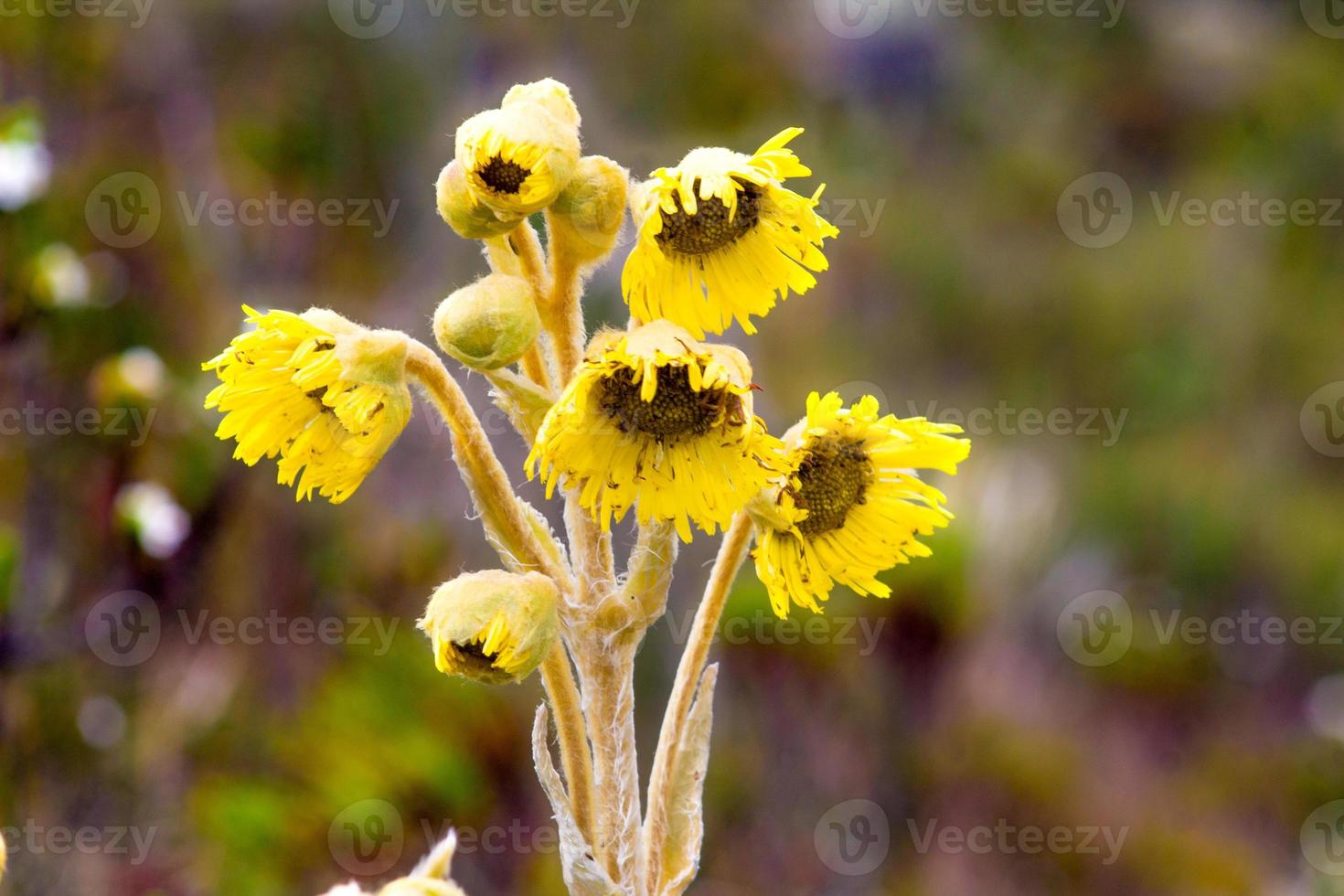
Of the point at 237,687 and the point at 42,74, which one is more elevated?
the point at 42,74

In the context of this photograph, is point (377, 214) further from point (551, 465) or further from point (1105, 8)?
point (1105, 8)

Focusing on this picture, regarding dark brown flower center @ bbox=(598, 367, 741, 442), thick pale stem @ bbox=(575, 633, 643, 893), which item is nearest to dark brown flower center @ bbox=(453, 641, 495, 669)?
thick pale stem @ bbox=(575, 633, 643, 893)

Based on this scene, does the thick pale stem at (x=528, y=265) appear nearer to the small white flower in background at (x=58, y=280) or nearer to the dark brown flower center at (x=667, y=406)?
the dark brown flower center at (x=667, y=406)

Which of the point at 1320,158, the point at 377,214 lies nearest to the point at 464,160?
the point at 377,214

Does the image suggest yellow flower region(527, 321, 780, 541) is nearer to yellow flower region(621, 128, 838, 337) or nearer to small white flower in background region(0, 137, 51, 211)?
yellow flower region(621, 128, 838, 337)

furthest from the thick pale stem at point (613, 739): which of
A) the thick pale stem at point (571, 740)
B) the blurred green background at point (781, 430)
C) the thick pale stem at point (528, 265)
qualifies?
the blurred green background at point (781, 430)

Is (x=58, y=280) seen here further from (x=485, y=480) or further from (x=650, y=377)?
(x=650, y=377)
